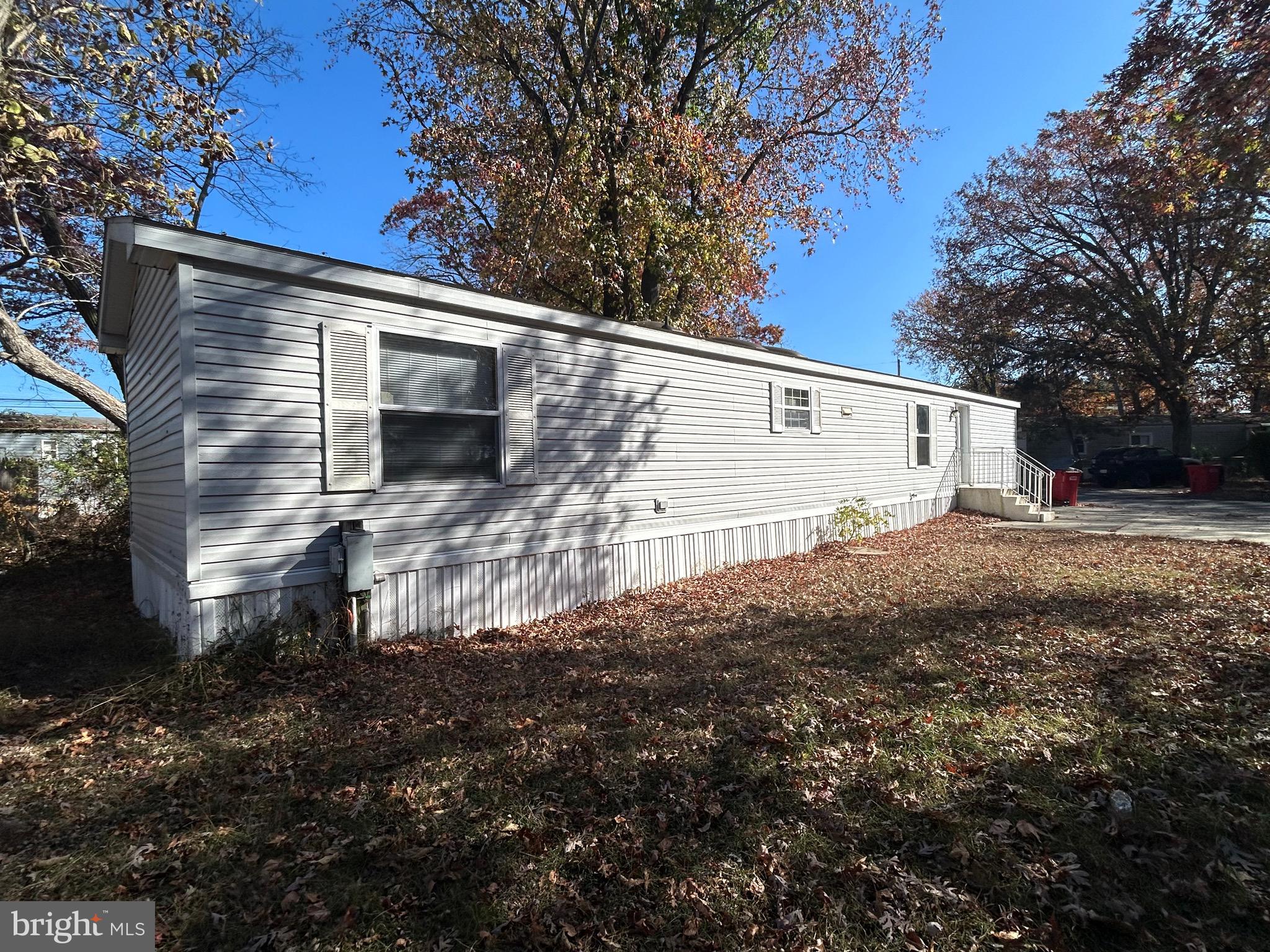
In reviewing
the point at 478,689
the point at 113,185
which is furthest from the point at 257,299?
the point at 113,185

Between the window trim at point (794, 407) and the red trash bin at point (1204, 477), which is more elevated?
the window trim at point (794, 407)

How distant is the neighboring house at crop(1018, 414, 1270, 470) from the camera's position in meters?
25.9

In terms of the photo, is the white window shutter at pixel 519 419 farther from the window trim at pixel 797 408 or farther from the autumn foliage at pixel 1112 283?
the autumn foliage at pixel 1112 283

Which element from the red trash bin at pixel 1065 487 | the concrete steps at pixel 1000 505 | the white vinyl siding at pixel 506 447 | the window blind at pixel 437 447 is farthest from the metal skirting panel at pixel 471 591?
the red trash bin at pixel 1065 487

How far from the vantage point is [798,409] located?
9.95 m

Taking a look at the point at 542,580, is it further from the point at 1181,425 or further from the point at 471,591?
the point at 1181,425

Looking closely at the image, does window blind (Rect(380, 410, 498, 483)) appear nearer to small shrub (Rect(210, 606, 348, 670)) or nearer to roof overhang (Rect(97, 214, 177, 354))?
small shrub (Rect(210, 606, 348, 670))

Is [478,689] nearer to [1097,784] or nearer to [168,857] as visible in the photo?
[168,857]

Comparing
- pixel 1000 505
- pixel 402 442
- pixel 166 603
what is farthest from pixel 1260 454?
pixel 166 603

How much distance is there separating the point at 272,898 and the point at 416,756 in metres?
1.04

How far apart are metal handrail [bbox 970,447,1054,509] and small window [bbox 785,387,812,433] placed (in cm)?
656

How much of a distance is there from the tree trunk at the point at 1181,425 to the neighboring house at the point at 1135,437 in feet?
9.05

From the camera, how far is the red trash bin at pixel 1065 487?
1565cm

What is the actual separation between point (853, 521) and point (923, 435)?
3.96 meters
